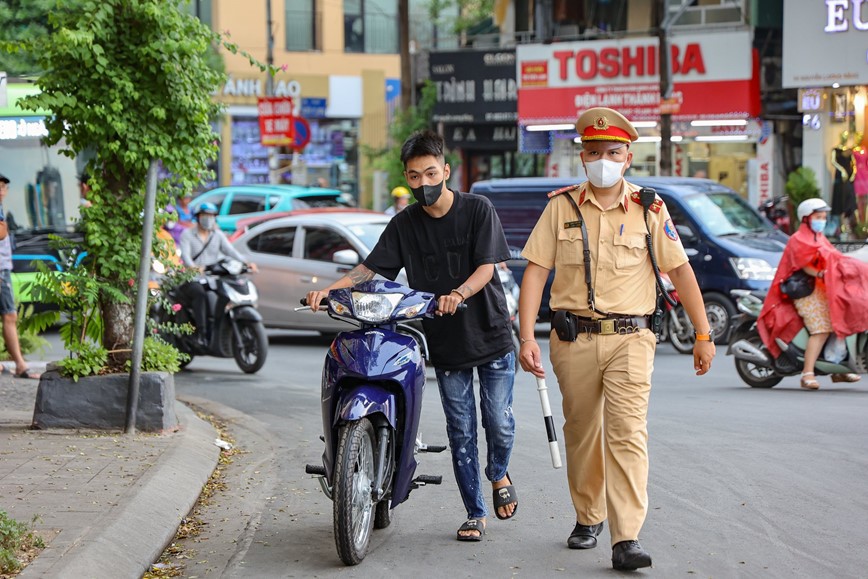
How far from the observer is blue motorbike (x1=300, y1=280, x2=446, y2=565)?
5906mm

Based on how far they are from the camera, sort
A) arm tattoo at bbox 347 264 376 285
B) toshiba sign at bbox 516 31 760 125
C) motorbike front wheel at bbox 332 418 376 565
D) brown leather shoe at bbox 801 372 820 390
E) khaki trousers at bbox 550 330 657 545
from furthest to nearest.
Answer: toshiba sign at bbox 516 31 760 125 → brown leather shoe at bbox 801 372 820 390 → arm tattoo at bbox 347 264 376 285 → khaki trousers at bbox 550 330 657 545 → motorbike front wheel at bbox 332 418 376 565

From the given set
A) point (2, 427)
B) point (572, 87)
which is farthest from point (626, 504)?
point (572, 87)

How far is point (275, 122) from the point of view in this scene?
3444 cm

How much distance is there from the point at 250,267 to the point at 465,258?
8170 millimetres

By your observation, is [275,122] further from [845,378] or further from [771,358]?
[845,378]

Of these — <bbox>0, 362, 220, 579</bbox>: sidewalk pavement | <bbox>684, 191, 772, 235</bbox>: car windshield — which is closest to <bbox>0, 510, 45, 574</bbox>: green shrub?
<bbox>0, 362, 220, 579</bbox>: sidewalk pavement

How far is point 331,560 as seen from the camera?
614 centimetres

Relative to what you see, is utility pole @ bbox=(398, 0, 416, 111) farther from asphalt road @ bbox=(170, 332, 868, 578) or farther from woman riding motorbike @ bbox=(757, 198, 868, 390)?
asphalt road @ bbox=(170, 332, 868, 578)

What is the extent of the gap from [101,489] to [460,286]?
2341 millimetres

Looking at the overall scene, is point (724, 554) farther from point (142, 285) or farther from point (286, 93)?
point (286, 93)

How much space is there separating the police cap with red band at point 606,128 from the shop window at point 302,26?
4062 cm

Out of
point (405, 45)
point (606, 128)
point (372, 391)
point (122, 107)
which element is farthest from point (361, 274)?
point (405, 45)

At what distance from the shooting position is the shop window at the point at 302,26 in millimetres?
45719

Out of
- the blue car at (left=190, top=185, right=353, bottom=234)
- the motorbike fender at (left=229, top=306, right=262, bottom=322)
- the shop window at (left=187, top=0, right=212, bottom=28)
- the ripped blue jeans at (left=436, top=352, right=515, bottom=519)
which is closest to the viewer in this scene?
the ripped blue jeans at (left=436, top=352, right=515, bottom=519)
